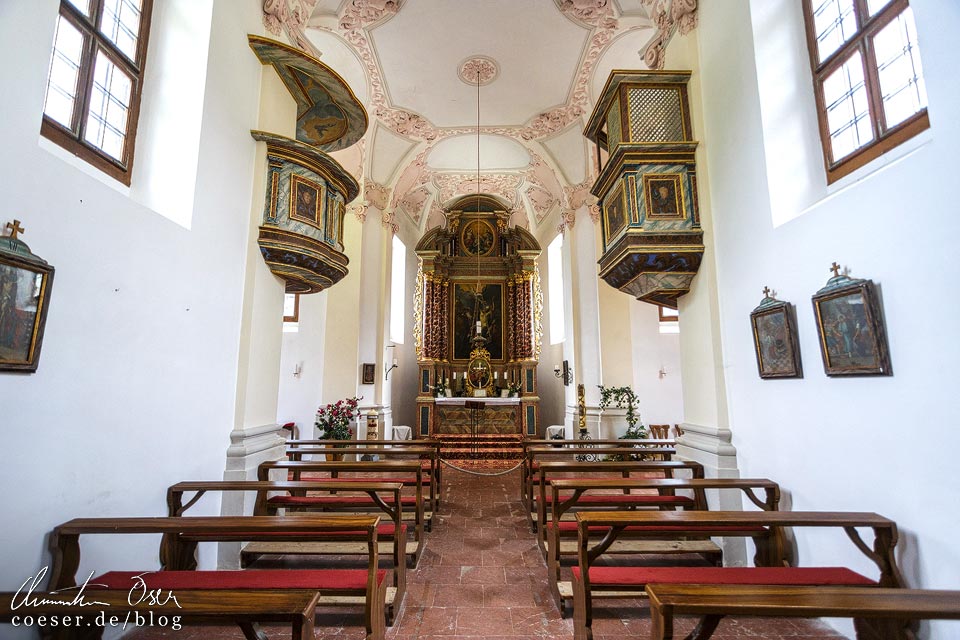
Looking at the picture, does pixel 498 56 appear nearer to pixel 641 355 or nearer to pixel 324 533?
pixel 641 355

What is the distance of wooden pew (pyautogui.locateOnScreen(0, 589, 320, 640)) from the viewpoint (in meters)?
1.40

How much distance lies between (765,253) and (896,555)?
1.99 meters

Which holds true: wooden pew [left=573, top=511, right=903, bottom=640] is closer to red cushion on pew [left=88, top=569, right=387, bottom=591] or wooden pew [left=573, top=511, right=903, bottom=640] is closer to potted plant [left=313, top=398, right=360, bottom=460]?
red cushion on pew [left=88, top=569, right=387, bottom=591]

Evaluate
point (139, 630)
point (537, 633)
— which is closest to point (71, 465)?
point (139, 630)

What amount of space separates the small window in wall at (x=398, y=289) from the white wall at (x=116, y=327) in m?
7.31

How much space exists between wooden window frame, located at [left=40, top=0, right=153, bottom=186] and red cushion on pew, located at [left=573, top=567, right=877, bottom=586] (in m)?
3.88

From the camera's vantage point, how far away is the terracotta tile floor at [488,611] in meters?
2.59

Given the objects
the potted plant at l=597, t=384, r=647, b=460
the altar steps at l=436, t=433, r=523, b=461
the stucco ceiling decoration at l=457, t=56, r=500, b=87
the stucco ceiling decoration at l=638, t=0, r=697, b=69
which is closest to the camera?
the stucco ceiling decoration at l=638, t=0, r=697, b=69

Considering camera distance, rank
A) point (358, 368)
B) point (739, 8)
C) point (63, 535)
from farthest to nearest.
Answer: point (358, 368), point (739, 8), point (63, 535)

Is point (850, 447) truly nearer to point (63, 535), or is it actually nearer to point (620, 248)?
point (620, 248)

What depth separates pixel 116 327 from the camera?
102 inches

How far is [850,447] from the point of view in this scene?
8.16ft

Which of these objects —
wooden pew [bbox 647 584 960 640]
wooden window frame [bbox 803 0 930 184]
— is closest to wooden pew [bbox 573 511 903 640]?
wooden pew [bbox 647 584 960 640]

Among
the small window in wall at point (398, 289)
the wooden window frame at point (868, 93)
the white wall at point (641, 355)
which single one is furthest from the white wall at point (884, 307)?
the small window in wall at point (398, 289)
